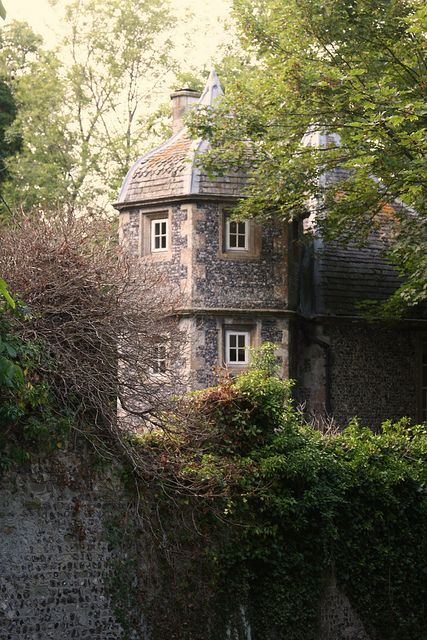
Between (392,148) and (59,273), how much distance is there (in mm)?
7796

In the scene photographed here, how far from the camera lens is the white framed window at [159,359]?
13992mm

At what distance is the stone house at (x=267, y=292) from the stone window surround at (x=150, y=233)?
20mm

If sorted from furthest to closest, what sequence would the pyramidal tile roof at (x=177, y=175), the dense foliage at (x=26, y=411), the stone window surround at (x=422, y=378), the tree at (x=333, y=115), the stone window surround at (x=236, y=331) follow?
the stone window surround at (x=422, y=378) → the pyramidal tile roof at (x=177, y=175) → the stone window surround at (x=236, y=331) → the tree at (x=333, y=115) → the dense foliage at (x=26, y=411)

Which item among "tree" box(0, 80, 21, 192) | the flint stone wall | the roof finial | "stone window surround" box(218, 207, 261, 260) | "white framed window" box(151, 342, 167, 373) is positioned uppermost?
"tree" box(0, 80, 21, 192)

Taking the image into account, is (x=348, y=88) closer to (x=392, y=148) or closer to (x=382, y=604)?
(x=392, y=148)

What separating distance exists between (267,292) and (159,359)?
32.1 feet

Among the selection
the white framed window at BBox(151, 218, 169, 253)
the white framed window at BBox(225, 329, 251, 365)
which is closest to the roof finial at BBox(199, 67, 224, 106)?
the white framed window at BBox(151, 218, 169, 253)

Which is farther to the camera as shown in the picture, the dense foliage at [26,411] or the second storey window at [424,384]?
the second storey window at [424,384]

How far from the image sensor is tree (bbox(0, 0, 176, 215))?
35688 mm

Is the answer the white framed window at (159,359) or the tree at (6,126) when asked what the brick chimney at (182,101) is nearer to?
the tree at (6,126)

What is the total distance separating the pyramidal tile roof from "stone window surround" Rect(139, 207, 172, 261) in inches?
11.9

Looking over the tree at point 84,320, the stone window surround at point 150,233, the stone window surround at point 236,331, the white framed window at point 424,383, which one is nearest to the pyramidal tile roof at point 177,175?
the stone window surround at point 150,233

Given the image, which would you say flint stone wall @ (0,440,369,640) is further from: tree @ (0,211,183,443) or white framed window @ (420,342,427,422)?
white framed window @ (420,342,427,422)

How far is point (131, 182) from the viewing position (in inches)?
975
